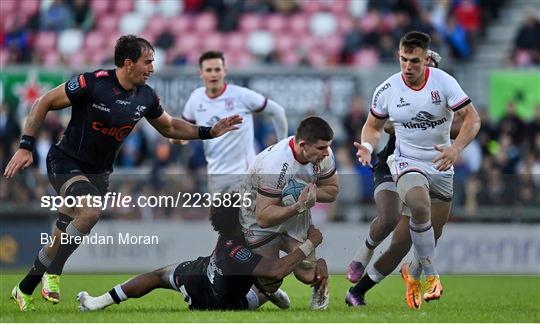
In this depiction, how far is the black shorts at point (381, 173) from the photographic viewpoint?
12539mm

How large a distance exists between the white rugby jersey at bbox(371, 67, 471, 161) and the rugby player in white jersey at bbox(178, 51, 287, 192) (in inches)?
134

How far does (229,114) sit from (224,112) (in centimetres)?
7

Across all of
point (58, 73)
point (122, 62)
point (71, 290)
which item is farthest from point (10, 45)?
point (122, 62)

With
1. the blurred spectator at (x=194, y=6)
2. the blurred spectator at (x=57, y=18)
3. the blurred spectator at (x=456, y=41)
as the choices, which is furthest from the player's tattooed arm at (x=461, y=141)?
the blurred spectator at (x=57, y=18)

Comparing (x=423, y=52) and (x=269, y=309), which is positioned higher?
(x=423, y=52)

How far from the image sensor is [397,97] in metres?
11.8

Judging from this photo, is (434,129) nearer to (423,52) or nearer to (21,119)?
(423,52)

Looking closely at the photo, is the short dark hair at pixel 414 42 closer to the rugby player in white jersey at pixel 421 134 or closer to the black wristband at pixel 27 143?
the rugby player in white jersey at pixel 421 134

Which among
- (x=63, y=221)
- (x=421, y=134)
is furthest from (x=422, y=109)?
(x=63, y=221)

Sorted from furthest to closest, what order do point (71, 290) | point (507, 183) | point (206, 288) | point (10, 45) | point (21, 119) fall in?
point (10, 45) < point (21, 119) < point (507, 183) < point (71, 290) < point (206, 288)

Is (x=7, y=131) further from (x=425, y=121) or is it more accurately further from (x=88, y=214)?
(x=425, y=121)

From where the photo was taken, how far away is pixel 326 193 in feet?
37.7

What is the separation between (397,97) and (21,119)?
13073 mm

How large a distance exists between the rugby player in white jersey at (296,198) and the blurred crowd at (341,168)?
465 cm
